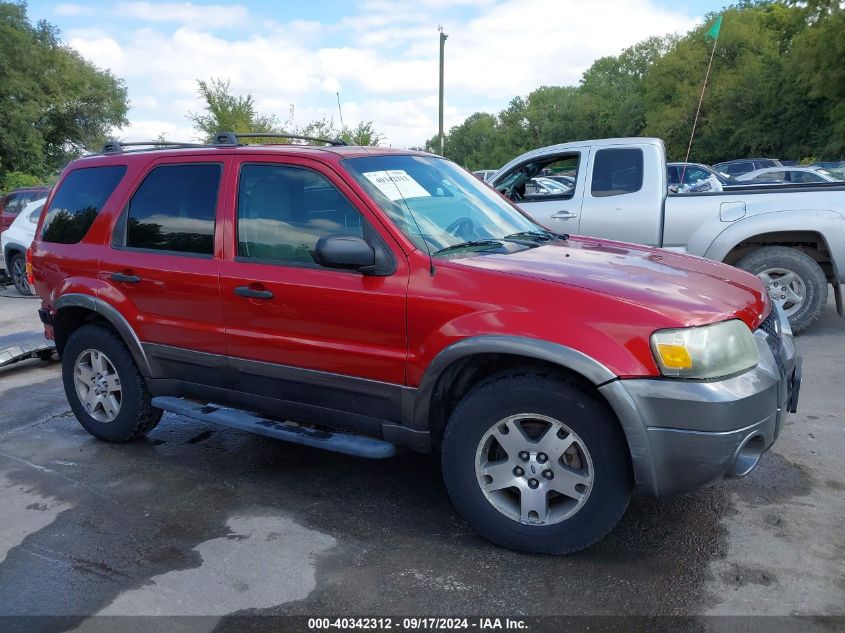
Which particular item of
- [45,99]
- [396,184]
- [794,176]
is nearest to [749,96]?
[794,176]

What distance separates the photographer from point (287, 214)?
3818 mm

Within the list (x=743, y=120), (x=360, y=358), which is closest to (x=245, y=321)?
(x=360, y=358)

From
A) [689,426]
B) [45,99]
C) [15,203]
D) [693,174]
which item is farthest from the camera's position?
[45,99]

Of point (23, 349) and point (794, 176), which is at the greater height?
point (794, 176)

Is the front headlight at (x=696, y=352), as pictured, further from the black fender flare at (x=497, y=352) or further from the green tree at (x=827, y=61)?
the green tree at (x=827, y=61)

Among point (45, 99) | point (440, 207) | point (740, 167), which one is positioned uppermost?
point (45, 99)

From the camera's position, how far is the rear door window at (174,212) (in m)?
4.09

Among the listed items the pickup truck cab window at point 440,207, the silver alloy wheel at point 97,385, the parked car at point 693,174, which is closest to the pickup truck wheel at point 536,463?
the pickup truck cab window at point 440,207

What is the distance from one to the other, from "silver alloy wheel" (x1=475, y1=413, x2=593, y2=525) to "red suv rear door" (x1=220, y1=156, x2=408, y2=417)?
0.56 metres

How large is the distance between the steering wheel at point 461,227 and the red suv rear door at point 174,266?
4.20 ft

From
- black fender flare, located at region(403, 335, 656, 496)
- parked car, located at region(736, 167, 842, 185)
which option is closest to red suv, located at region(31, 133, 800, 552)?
black fender flare, located at region(403, 335, 656, 496)

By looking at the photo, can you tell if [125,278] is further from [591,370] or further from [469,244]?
[591,370]

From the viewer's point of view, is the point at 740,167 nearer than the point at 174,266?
No

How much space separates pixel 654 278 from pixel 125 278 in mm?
3021
